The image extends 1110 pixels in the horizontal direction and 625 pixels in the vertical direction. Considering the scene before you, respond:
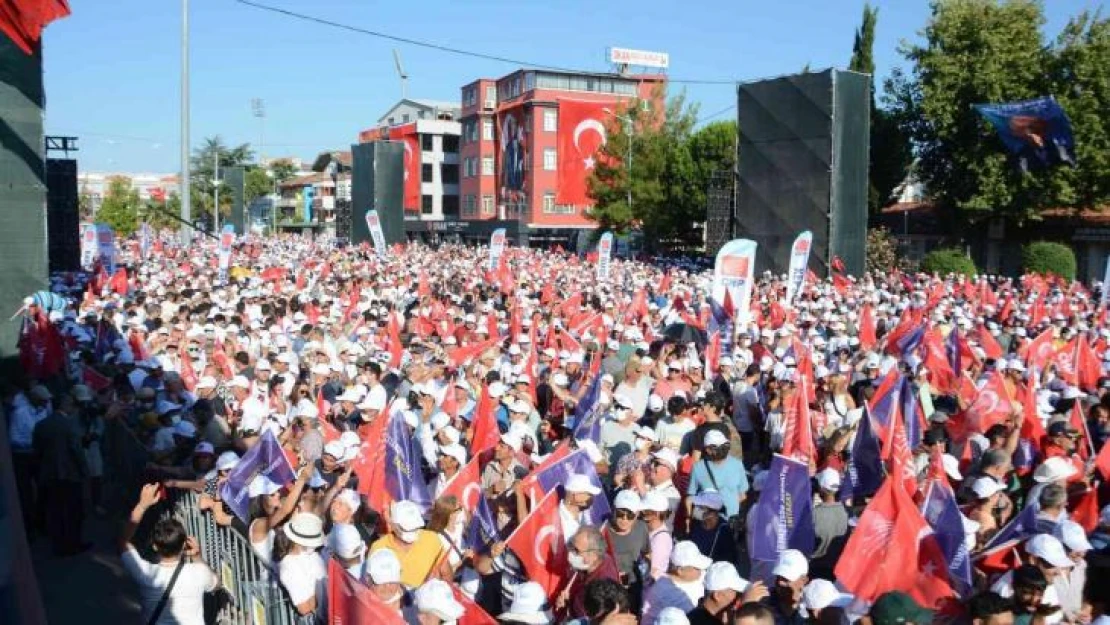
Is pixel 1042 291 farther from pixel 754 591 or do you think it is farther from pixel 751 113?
pixel 754 591

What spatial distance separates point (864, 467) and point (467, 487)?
287 cm

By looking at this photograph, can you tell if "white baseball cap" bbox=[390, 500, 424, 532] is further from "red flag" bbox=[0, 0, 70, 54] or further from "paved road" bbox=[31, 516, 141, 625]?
"red flag" bbox=[0, 0, 70, 54]

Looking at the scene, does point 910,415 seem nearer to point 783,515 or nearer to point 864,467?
point 864,467

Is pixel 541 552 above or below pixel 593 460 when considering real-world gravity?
below

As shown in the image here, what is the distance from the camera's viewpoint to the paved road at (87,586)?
6484 mm

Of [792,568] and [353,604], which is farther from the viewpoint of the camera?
[792,568]

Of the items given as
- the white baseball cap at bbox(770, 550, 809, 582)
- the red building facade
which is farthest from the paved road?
the red building facade

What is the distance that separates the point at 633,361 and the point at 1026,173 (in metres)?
30.2

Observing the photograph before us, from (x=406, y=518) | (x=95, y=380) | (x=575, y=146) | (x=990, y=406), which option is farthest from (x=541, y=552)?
(x=575, y=146)

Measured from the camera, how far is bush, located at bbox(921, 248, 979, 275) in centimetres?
3225

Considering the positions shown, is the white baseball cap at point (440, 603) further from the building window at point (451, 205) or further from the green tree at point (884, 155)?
the building window at point (451, 205)

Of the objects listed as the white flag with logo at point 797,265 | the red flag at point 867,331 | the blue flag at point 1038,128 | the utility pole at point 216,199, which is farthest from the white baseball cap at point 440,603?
the utility pole at point 216,199

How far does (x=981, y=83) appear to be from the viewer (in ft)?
115

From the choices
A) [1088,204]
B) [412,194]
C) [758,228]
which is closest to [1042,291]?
[758,228]
